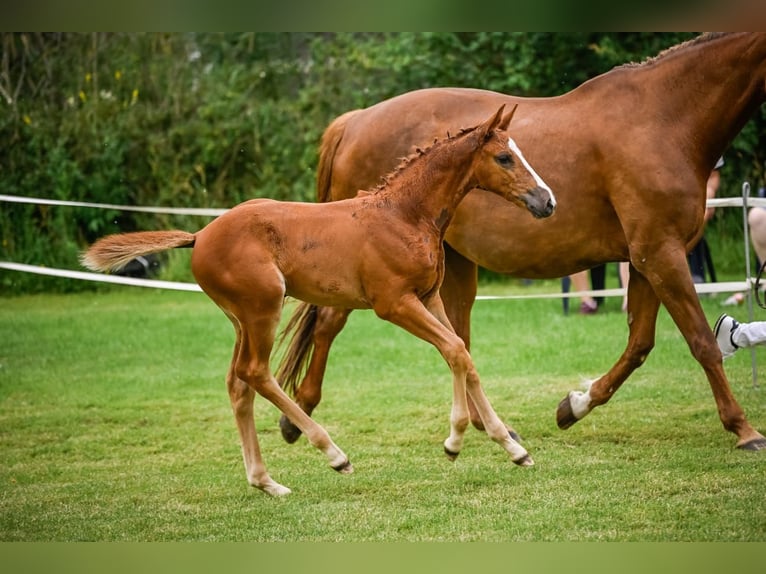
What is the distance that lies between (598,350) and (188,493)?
4770 millimetres

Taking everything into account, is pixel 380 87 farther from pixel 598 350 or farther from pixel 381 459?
pixel 381 459

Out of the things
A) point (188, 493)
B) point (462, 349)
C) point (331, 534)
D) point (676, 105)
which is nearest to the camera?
point (331, 534)

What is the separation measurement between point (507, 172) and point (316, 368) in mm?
1980

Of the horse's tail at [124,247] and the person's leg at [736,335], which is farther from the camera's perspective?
the person's leg at [736,335]

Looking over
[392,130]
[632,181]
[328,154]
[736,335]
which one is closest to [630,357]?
[736,335]

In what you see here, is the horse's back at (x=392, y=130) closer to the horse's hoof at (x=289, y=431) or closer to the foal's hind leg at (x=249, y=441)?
the horse's hoof at (x=289, y=431)

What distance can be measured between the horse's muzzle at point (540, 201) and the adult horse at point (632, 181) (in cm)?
106

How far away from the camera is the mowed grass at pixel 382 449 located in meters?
4.40

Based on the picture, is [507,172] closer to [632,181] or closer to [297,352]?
[632,181]

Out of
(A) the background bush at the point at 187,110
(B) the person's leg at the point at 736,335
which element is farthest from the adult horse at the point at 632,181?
(A) the background bush at the point at 187,110

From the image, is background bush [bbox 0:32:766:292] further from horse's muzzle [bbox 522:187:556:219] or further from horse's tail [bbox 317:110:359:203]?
horse's muzzle [bbox 522:187:556:219]

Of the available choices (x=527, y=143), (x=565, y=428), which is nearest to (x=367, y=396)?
(x=565, y=428)

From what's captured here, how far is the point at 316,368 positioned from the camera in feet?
20.1

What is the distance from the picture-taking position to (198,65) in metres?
16.3
